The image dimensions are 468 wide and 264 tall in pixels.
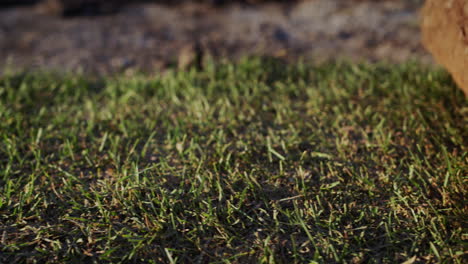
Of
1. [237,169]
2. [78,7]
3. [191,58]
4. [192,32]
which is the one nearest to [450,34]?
[237,169]

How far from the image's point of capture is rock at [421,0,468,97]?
2.13 metres

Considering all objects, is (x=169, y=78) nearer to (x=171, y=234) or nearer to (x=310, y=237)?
(x=171, y=234)

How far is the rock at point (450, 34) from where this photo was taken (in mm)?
2133

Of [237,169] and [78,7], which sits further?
[78,7]

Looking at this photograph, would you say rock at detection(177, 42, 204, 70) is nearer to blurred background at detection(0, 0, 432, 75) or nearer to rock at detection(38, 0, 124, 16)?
blurred background at detection(0, 0, 432, 75)

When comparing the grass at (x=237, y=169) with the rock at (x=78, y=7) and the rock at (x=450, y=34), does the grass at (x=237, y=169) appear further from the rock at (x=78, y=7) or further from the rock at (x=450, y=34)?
the rock at (x=78, y=7)

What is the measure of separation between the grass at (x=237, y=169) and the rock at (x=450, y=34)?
0.33 meters

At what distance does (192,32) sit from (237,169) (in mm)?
2405

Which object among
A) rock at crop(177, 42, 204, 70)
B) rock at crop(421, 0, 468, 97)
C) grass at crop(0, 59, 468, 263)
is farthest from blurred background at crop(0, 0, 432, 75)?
rock at crop(421, 0, 468, 97)

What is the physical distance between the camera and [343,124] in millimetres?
2494

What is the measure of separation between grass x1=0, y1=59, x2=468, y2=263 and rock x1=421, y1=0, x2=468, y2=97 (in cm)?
33

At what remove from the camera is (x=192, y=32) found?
4160 millimetres

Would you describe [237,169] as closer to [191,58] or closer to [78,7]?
[191,58]

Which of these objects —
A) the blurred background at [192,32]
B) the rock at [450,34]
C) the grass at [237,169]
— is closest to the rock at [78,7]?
the blurred background at [192,32]
